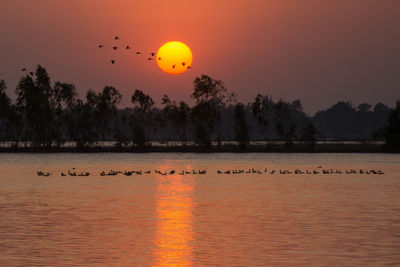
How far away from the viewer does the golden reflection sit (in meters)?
30.1

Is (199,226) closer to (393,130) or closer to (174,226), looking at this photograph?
(174,226)

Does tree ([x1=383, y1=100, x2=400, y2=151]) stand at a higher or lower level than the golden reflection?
higher

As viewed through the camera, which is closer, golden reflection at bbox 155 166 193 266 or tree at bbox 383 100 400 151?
golden reflection at bbox 155 166 193 266

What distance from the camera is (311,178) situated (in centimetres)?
9388

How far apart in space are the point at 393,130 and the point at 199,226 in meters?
148

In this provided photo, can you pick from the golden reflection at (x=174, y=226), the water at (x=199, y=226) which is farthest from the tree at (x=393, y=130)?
the golden reflection at (x=174, y=226)

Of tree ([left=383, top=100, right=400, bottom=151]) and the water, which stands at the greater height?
tree ([left=383, top=100, right=400, bottom=151])

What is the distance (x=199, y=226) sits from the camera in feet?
134

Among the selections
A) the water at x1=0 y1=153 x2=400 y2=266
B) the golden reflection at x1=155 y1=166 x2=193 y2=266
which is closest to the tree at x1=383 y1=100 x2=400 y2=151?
the water at x1=0 y1=153 x2=400 y2=266

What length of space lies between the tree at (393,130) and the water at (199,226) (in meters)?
105

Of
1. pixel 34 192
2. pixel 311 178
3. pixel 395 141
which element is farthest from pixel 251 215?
pixel 395 141

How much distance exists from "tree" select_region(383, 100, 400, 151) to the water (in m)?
105

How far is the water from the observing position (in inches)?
1186

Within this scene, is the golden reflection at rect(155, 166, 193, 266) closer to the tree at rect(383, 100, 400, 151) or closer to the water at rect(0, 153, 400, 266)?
the water at rect(0, 153, 400, 266)
